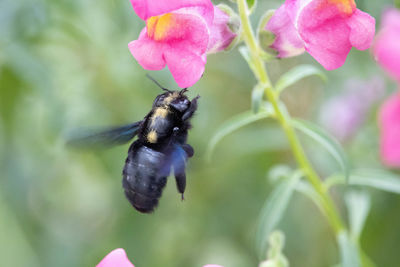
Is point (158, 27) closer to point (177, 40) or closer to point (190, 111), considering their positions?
point (177, 40)

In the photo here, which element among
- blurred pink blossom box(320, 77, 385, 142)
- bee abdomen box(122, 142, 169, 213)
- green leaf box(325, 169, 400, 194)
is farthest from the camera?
blurred pink blossom box(320, 77, 385, 142)

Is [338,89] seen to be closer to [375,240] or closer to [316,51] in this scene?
[375,240]

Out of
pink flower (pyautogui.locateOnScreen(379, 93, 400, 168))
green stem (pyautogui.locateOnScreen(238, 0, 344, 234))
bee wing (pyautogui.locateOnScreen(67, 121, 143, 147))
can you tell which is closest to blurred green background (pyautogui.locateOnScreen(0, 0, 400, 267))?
green stem (pyautogui.locateOnScreen(238, 0, 344, 234))

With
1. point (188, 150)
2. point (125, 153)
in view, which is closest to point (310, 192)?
point (188, 150)

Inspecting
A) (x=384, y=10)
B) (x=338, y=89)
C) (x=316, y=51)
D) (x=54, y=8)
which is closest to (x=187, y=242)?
(x=338, y=89)

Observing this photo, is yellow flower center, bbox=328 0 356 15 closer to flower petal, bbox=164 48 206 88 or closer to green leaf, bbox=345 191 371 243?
flower petal, bbox=164 48 206 88

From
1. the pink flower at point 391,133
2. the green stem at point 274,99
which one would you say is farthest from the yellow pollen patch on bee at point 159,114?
the pink flower at point 391,133
